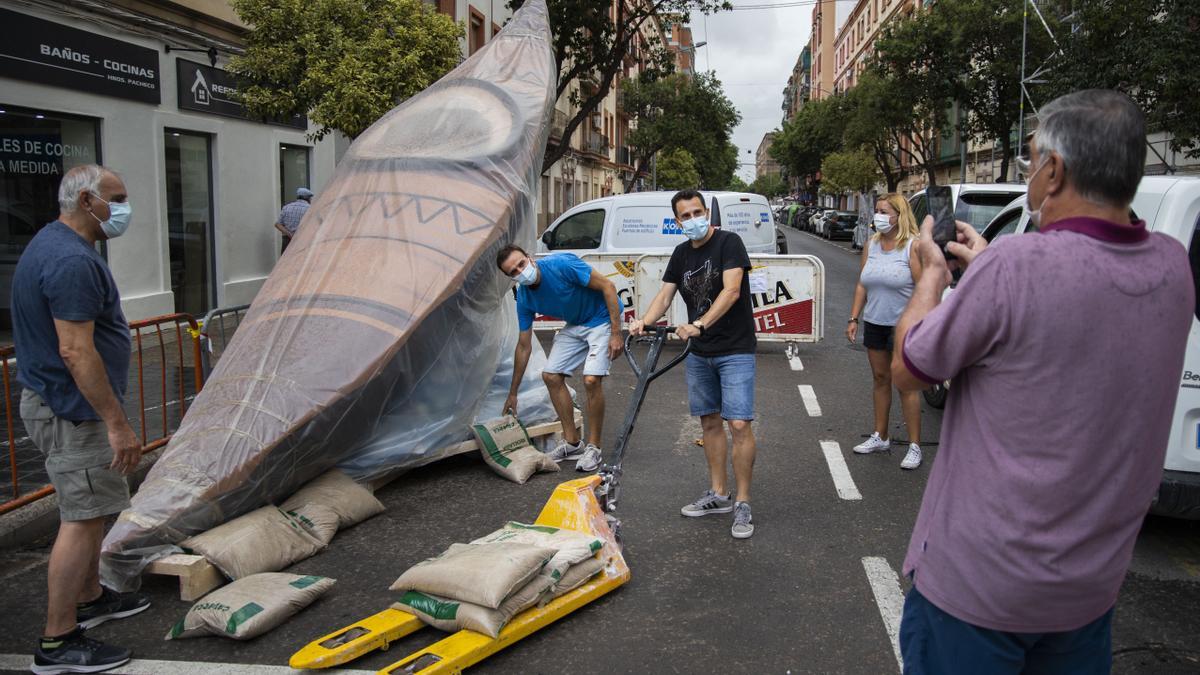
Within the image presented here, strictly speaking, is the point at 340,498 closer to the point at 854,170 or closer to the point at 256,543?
the point at 256,543

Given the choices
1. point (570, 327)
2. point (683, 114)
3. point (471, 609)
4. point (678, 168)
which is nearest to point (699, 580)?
point (471, 609)

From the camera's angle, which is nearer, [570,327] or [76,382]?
[76,382]

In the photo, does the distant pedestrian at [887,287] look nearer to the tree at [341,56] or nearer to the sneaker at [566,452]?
the sneaker at [566,452]

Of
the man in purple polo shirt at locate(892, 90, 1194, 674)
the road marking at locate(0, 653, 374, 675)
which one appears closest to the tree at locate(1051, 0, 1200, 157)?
the man in purple polo shirt at locate(892, 90, 1194, 674)

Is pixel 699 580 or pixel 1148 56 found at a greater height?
pixel 1148 56

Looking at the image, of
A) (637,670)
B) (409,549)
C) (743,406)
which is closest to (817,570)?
(743,406)

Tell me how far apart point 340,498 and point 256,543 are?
72 centimetres

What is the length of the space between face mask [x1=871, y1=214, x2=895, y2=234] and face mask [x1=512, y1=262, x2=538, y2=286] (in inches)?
88.0

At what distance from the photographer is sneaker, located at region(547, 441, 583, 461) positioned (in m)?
6.23

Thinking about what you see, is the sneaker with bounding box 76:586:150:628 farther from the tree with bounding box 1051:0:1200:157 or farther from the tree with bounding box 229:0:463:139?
the tree with bounding box 1051:0:1200:157

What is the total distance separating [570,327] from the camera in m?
6.27

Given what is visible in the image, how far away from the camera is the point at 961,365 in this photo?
1764 mm

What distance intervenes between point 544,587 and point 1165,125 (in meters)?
13.8

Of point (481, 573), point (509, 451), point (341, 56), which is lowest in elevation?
point (509, 451)
